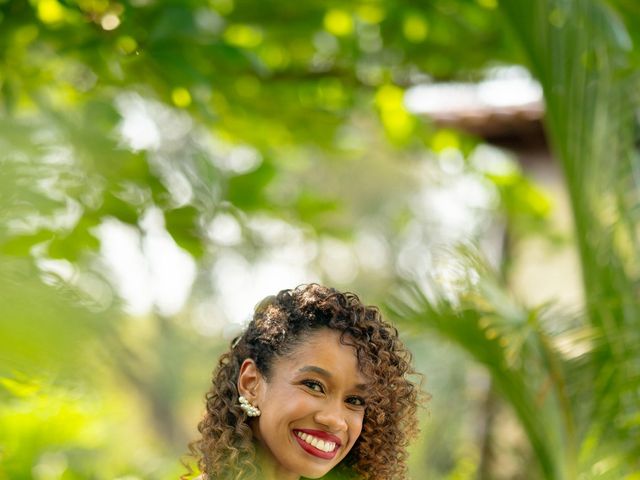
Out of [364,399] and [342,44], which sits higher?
[342,44]

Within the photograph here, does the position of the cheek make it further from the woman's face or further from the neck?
the neck

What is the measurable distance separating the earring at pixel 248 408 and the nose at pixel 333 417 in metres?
0.10

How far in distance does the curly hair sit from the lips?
0.31ft

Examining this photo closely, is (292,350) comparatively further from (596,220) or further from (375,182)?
(375,182)

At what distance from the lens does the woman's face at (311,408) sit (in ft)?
5.12

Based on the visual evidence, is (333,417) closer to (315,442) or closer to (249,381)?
(315,442)

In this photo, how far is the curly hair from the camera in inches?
63.9

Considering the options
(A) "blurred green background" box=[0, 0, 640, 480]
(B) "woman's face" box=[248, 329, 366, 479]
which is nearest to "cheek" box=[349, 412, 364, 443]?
(B) "woman's face" box=[248, 329, 366, 479]

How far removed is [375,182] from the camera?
1981cm

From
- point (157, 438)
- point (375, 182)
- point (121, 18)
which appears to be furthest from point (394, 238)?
point (121, 18)

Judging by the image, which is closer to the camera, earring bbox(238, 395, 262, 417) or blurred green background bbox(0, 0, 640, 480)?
earring bbox(238, 395, 262, 417)

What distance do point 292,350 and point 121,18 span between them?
130cm

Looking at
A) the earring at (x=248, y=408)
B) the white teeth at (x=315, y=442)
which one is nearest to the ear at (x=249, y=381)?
the earring at (x=248, y=408)

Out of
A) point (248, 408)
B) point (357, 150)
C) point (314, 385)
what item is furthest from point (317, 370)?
point (357, 150)
